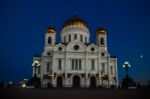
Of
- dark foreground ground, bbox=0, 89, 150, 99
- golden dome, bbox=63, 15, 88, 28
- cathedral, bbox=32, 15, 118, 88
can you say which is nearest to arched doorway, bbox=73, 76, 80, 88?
cathedral, bbox=32, 15, 118, 88

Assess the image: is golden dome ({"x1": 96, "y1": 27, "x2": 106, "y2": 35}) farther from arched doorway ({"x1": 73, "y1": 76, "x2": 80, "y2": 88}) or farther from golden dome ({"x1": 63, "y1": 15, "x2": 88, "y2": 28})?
arched doorway ({"x1": 73, "y1": 76, "x2": 80, "y2": 88})

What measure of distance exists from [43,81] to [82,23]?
17.2 metres

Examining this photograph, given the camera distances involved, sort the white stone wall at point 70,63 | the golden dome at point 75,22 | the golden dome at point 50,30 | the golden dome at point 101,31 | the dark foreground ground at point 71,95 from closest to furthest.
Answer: the dark foreground ground at point 71,95
the white stone wall at point 70,63
the golden dome at point 50,30
the golden dome at point 101,31
the golden dome at point 75,22

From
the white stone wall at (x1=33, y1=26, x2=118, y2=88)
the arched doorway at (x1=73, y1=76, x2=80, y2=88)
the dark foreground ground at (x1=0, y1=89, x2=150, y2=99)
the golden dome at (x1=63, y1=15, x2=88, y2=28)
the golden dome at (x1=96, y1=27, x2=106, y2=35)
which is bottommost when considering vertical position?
the dark foreground ground at (x1=0, y1=89, x2=150, y2=99)

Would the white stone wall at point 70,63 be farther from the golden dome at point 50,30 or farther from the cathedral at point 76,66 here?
the golden dome at point 50,30

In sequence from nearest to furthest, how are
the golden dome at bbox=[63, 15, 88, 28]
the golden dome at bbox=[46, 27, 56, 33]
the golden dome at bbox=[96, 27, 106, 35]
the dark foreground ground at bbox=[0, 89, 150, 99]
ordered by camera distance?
1. the dark foreground ground at bbox=[0, 89, 150, 99]
2. the golden dome at bbox=[46, 27, 56, 33]
3. the golden dome at bbox=[96, 27, 106, 35]
4. the golden dome at bbox=[63, 15, 88, 28]

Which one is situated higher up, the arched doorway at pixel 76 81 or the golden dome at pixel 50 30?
the golden dome at pixel 50 30

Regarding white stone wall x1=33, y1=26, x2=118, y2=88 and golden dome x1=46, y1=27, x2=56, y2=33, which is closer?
white stone wall x1=33, y1=26, x2=118, y2=88

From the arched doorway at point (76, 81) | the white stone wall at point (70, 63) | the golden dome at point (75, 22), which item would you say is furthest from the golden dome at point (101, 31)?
the arched doorway at point (76, 81)

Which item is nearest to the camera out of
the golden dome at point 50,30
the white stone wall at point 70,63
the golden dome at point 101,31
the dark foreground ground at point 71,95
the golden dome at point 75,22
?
the dark foreground ground at point 71,95

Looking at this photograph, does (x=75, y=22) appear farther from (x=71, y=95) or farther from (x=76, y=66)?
(x=71, y=95)

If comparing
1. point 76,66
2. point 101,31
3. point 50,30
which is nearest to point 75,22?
point 50,30

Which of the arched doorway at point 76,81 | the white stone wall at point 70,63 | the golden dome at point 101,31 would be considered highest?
the golden dome at point 101,31

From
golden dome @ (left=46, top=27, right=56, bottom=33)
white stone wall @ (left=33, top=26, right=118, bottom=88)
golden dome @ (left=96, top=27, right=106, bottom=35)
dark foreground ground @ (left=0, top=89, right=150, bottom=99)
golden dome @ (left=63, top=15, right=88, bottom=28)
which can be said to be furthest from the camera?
golden dome @ (left=63, top=15, right=88, bottom=28)
